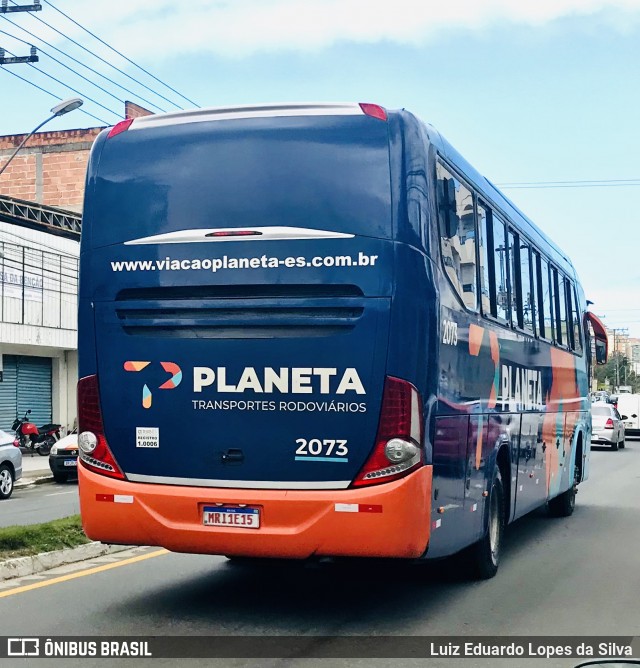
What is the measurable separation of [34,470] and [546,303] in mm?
17231

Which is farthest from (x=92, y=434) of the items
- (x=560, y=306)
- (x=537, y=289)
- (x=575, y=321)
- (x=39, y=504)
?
(x=39, y=504)

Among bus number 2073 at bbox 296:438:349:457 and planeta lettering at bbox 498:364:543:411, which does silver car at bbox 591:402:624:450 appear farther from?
bus number 2073 at bbox 296:438:349:457

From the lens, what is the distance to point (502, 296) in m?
10.1

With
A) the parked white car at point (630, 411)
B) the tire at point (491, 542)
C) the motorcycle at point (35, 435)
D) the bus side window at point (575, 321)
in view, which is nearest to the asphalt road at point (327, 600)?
the tire at point (491, 542)

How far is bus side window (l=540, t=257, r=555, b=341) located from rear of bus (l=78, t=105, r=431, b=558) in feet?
18.4

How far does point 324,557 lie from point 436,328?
5.67 ft

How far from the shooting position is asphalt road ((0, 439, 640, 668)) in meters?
7.25

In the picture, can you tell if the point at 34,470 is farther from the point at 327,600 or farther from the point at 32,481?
the point at 327,600

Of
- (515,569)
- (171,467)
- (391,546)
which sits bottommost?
(515,569)

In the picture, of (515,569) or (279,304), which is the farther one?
(515,569)

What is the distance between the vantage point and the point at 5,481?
63.7ft

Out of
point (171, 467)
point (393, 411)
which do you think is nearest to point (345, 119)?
point (393, 411)

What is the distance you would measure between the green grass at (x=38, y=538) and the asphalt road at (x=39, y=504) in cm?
336

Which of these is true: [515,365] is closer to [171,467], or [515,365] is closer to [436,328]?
[436,328]
